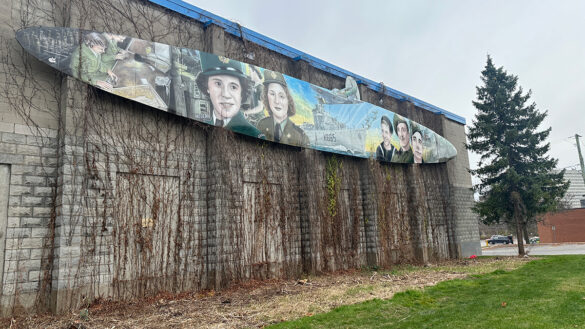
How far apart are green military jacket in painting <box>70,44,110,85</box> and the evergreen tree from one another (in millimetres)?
17188

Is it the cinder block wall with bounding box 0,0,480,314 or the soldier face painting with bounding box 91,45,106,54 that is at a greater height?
the soldier face painting with bounding box 91,45,106,54

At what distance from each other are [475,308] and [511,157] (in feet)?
47.3

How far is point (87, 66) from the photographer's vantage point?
799 cm

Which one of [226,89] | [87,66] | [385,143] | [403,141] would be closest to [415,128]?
[403,141]

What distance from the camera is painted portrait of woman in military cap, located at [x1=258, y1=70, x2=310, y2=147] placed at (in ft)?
36.9

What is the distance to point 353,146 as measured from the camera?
14.1 metres

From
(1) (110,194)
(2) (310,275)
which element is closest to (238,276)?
(2) (310,275)

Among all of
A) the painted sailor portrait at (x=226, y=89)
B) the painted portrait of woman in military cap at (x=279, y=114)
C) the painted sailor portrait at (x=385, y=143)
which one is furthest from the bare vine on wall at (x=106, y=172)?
the painted sailor portrait at (x=385, y=143)

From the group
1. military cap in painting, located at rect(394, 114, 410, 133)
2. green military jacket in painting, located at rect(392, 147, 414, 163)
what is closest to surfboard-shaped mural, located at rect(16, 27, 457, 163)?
green military jacket in painting, located at rect(392, 147, 414, 163)

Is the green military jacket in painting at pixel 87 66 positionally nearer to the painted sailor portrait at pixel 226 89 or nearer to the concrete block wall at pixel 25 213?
the concrete block wall at pixel 25 213

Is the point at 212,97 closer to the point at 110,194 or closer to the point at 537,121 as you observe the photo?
the point at 110,194

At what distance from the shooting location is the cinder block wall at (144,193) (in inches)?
288

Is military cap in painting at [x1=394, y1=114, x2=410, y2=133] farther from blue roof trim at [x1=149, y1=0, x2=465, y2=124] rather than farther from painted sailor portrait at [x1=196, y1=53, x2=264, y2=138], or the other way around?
painted sailor portrait at [x1=196, y1=53, x2=264, y2=138]

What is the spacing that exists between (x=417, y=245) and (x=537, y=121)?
8.85 metres
